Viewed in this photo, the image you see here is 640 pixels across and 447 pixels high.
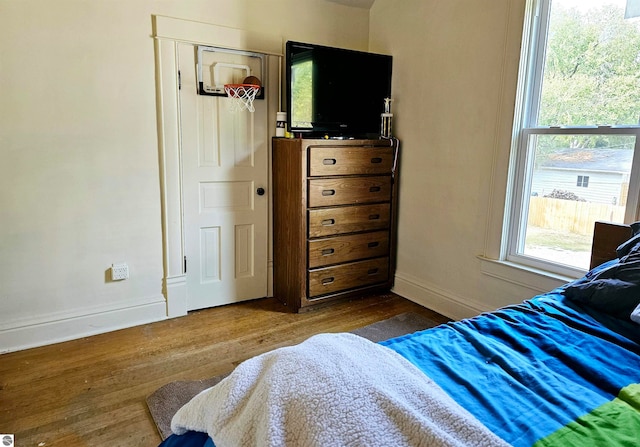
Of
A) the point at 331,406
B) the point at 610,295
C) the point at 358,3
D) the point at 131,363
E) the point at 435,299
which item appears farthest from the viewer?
the point at 358,3

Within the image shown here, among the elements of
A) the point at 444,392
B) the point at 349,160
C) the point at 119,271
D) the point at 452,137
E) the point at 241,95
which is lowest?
the point at 119,271

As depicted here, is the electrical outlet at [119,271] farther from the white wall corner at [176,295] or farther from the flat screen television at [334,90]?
the flat screen television at [334,90]

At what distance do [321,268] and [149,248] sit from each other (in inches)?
48.5

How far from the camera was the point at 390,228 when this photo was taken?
351cm

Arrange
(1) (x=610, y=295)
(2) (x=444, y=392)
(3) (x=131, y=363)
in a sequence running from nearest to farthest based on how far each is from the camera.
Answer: (2) (x=444, y=392)
(1) (x=610, y=295)
(3) (x=131, y=363)

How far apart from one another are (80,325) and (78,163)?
104cm

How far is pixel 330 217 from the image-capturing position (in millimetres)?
3174

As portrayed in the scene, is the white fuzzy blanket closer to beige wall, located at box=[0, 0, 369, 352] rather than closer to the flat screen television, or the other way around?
beige wall, located at box=[0, 0, 369, 352]

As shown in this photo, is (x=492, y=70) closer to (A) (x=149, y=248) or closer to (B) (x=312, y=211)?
(B) (x=312, y=211)

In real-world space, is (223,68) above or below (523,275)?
above

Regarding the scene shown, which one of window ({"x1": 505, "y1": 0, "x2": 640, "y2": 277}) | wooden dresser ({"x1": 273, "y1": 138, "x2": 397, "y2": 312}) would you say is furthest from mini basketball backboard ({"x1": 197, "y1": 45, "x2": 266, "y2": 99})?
window ({"x1": 505, "y1": 0, "x2": 640, "y2": 277})

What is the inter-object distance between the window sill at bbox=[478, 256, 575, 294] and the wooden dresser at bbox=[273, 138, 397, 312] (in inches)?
35.0

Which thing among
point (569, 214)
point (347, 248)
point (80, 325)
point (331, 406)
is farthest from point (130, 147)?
point (569, 214)

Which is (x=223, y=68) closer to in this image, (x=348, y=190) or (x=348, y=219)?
(x=348, y=190)
